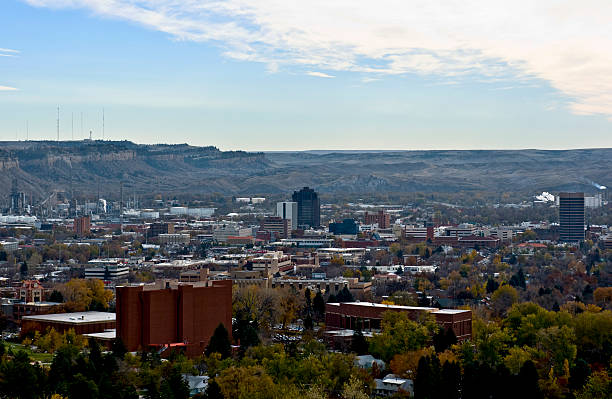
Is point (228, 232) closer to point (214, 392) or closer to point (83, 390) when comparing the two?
point (83, 390)

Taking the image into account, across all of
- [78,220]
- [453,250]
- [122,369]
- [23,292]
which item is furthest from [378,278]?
[78,220]

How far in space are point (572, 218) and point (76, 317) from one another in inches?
3995

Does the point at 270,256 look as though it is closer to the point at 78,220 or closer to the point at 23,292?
the point at 23,292

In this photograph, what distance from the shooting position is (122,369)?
166ft

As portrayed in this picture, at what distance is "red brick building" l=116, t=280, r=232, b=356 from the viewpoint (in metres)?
58.8

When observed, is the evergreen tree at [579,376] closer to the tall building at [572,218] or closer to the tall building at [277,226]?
the tall building at [572,218]

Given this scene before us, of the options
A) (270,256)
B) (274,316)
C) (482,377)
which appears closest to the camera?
(482,377)

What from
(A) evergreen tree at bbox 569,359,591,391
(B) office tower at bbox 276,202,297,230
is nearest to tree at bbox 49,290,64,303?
(A) evergreen tree at bbox 569,359,591,391

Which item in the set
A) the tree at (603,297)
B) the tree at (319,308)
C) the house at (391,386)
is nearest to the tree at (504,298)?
the tree at (603,297)

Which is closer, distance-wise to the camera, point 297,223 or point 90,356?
point 90,356

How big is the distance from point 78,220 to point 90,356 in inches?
5229

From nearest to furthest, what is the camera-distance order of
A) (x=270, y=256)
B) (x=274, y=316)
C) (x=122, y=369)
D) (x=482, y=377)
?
(x=482, y=377) → (x=122, y=369) → (x=274, y=316) → (x=270, y=256)

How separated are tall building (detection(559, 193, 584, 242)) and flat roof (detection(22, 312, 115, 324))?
318 feet

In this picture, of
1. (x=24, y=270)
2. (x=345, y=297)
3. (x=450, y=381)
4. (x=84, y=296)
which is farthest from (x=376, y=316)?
(x=24, y=270)
